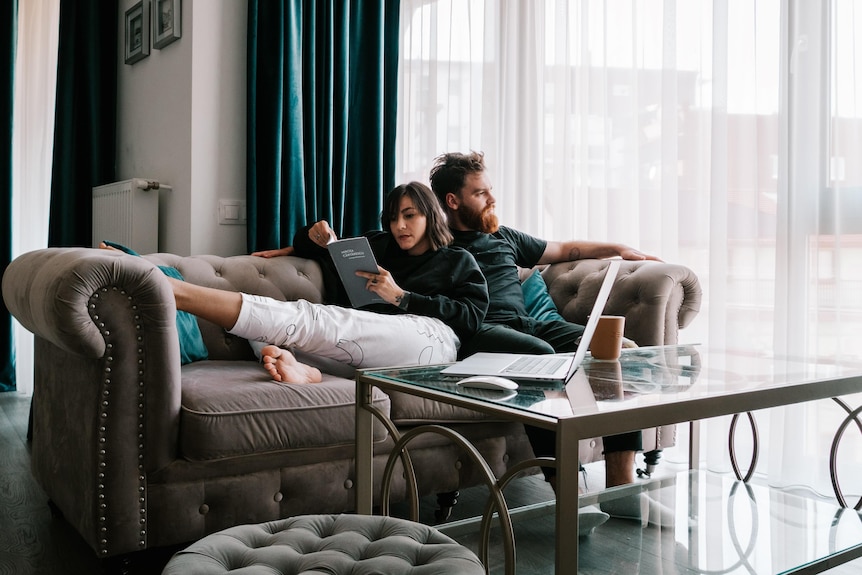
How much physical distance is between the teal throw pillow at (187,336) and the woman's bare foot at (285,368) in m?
0.36

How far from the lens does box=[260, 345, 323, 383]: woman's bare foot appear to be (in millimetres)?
1858

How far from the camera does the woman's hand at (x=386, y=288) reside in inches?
91.6

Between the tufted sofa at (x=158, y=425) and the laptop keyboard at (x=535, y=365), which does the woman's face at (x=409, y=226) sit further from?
the laptop keyboard at (x=535, y=365)

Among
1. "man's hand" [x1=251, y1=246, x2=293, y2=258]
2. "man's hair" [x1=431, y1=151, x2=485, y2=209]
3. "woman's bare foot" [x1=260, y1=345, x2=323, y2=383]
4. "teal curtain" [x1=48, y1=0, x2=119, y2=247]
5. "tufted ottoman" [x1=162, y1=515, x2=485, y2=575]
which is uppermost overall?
"teal curtain" [x1=48, y1=0, x2=119, y2=247]

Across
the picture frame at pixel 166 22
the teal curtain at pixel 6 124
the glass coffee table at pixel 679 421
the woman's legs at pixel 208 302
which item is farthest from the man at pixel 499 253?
the teal curtain at pixel 6 124

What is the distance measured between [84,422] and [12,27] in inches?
118

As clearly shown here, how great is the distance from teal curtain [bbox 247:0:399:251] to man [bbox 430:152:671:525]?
0.48m

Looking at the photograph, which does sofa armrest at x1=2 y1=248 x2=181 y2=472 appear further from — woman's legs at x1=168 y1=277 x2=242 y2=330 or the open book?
the open book

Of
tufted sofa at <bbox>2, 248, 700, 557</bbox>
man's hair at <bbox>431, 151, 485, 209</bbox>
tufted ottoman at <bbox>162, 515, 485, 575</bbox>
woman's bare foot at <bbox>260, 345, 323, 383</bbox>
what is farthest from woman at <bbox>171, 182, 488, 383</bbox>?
tufted ottoman at <bbox>162, 515, 485, 575</bbox>

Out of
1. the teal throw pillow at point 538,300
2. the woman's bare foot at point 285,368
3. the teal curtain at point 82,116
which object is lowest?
the woman's bare foot at point 285,368

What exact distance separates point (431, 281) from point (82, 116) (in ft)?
7.86

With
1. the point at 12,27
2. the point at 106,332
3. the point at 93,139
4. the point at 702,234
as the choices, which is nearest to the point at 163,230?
the point at 93,139

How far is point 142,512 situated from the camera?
1647mm

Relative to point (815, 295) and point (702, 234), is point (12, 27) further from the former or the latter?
point (815, 295)
